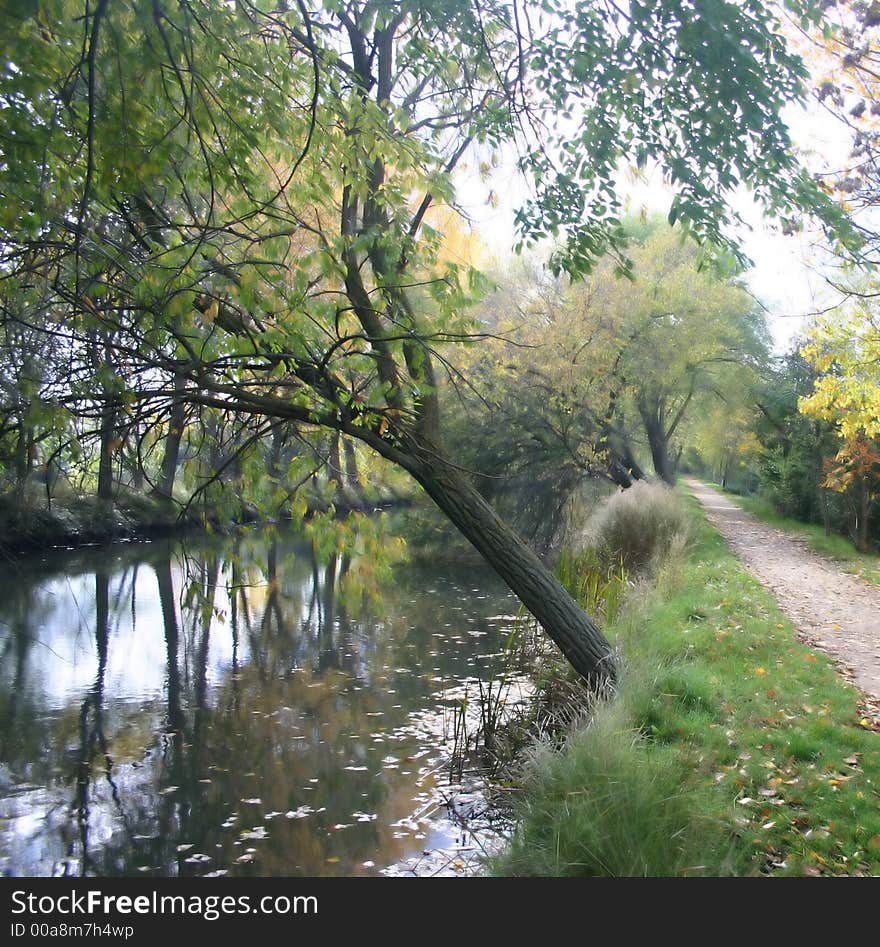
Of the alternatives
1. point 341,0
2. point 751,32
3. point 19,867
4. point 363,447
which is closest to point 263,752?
point 19,867

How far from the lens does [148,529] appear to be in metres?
26.8

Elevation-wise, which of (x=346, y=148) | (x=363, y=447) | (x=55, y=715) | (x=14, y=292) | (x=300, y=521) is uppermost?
(x=346, y=148)

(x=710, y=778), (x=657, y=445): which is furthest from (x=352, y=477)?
(x=657, y=445)

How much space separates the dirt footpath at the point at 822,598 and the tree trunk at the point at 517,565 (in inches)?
96.1

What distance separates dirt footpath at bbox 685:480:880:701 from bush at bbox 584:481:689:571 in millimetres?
1606

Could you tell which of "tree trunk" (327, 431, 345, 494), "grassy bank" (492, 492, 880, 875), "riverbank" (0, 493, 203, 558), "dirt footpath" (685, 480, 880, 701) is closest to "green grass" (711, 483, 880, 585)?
"dirt footpath" (685, 480, 880, 701)

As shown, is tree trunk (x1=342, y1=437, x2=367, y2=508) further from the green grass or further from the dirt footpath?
the green grass

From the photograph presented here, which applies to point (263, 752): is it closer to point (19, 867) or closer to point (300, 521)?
point (19, 867)

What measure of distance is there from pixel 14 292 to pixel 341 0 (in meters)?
2.34

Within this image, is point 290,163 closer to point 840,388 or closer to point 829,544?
point 840,388

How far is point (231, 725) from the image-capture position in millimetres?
8766

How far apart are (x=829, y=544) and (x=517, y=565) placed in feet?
50.1

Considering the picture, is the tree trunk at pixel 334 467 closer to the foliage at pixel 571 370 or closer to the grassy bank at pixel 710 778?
the grassy bank at pixel 710 778

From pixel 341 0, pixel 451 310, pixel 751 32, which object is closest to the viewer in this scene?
pixel 751 32
